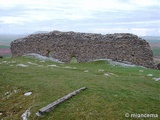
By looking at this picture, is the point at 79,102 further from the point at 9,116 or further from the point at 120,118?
the point at 9,116

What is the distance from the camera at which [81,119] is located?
996cm

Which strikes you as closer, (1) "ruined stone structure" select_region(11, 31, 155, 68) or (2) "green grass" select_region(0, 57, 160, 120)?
(2) "green grass" select_region(0, 57, 160, 120)

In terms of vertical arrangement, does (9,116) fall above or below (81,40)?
below

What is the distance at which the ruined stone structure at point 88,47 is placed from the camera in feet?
99.7

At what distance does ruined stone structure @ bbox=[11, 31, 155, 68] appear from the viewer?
30.4 meters

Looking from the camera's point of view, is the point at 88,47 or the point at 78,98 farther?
the point at 88,47

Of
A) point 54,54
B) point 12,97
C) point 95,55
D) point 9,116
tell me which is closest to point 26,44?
point 54,54

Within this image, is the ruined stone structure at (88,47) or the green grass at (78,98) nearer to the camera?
the green grass at (78,98)

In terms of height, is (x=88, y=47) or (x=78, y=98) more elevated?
(x=88, y=47)

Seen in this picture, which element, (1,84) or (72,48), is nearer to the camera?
(1,84)

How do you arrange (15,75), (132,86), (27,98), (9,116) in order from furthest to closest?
(15,75), (132,86), (27,98), (9,116)

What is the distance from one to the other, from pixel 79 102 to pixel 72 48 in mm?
23564

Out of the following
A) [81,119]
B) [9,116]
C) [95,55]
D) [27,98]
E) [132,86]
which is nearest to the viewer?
[81,119]

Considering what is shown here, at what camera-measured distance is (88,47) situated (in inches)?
1318
